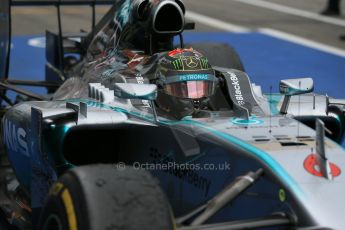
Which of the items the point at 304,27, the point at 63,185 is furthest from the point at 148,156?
the point at 304,27

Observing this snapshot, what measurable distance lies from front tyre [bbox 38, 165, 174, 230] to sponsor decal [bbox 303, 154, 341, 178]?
810 millimetres

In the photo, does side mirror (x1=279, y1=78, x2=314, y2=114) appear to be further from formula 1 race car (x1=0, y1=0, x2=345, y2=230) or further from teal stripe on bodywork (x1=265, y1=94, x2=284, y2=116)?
teal stripe on bodywork (x1=265, y1=94, x2=284, y2=116)

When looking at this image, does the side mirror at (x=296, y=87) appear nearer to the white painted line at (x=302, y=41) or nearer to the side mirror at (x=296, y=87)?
the side mirror at (x=296, y=87)

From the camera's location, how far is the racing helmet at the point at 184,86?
4758 mm

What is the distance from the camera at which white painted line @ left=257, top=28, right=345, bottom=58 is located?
1256cm

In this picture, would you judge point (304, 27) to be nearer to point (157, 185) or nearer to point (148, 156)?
point (148, 156)

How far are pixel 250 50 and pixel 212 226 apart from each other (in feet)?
29.4

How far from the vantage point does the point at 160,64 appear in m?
5.04

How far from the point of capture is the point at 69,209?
3559mm

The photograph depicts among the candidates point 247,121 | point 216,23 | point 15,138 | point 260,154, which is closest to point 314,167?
point 260,154

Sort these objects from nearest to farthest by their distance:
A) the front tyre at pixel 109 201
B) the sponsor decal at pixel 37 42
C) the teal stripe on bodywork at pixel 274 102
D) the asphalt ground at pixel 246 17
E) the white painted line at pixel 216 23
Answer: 1. the front tyre at pixel 109 201
2. the teal stripe on bodywork at pixel 274 102
3. the sponsor decal at pixel 37 42
4. the asphalt ground at pixel 246 17
5. the white painted line at pixel 216 23

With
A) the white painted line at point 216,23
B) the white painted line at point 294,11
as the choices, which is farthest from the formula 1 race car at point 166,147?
the white painted line at point 294,11

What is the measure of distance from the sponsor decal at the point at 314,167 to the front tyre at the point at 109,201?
810 mm

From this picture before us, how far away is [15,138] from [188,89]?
1.39 meters
